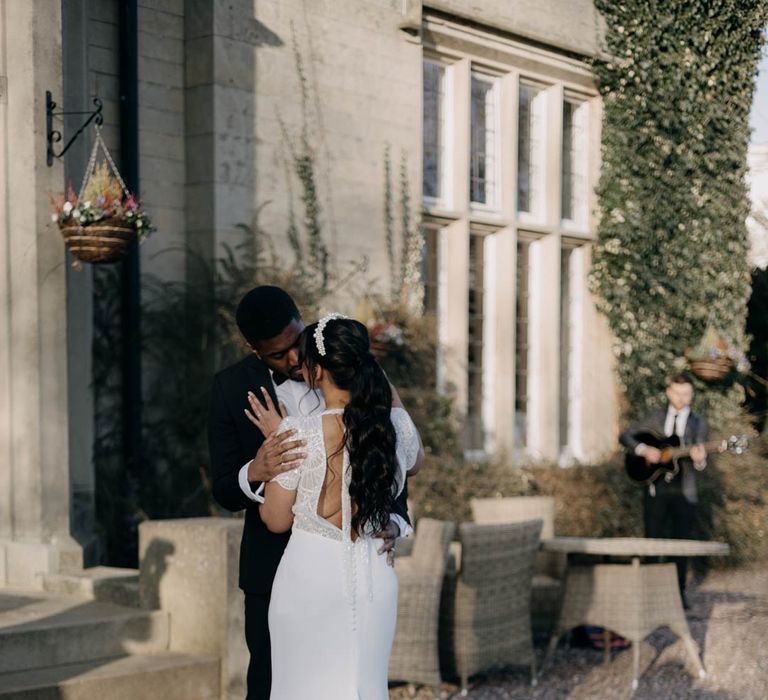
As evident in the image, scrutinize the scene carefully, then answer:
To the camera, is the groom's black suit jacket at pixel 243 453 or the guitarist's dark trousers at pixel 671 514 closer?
the groom's black suit jacket at pixel 243 453

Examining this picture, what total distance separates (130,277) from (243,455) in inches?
200

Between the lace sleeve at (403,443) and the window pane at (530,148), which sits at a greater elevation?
the window pane at (530,148)

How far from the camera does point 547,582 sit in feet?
27.9

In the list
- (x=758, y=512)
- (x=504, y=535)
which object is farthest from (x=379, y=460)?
(x=758, y=512)

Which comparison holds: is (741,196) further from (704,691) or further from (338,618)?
(338,618)

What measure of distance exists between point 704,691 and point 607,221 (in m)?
6.66

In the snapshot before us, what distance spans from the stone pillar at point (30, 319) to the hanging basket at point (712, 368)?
24.4 feet

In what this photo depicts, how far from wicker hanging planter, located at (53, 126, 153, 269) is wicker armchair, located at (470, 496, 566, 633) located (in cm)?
299

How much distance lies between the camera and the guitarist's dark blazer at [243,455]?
421 cm

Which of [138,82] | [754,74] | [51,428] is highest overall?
[754,74]

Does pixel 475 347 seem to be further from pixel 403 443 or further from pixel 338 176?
pixel 403 443

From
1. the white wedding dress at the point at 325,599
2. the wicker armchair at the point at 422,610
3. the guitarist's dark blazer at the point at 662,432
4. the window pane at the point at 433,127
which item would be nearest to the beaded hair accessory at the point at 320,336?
the white wedding dress at the point at 325,599

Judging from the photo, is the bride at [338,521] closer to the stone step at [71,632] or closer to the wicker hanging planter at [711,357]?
the stone step at [71,632]

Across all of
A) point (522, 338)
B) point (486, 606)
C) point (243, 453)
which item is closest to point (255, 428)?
point (243, 453)
